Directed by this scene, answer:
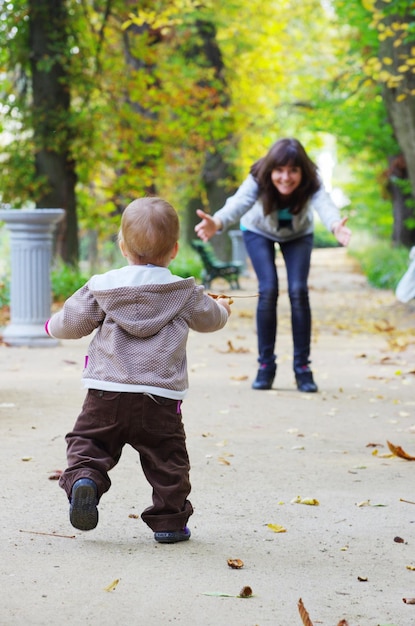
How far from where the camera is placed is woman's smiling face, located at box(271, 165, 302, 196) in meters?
7.07

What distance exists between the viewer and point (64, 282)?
15.5 m

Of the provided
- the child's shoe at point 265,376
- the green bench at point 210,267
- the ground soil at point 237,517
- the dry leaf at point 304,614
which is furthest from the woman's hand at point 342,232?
the green bench at point 210,267

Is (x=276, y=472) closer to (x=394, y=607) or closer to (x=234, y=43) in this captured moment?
(x=394, y=607)

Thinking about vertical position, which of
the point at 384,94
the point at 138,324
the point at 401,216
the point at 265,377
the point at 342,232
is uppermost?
the point at 384,94

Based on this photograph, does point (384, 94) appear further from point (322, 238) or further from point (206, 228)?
point (322, 238)

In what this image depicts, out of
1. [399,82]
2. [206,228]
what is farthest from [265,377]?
[399,82]

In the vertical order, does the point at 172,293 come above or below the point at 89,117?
below

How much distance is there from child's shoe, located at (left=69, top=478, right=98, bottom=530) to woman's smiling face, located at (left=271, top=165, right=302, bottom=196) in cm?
398

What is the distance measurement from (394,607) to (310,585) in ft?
1.01

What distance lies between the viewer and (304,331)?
24.4ft

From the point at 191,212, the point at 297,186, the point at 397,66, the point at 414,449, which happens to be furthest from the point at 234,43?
the point at 414,449

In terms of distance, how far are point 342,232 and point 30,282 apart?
4696 millimetres

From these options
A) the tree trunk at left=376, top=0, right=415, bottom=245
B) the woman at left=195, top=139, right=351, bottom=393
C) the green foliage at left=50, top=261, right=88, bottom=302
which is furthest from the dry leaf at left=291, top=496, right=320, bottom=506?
the green foliage at left=50, top=261, right=88, bottom=302

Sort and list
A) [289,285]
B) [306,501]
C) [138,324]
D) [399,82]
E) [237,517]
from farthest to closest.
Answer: [399,82] → [289,285] → [306,501] → [237,517] → [138,324]
